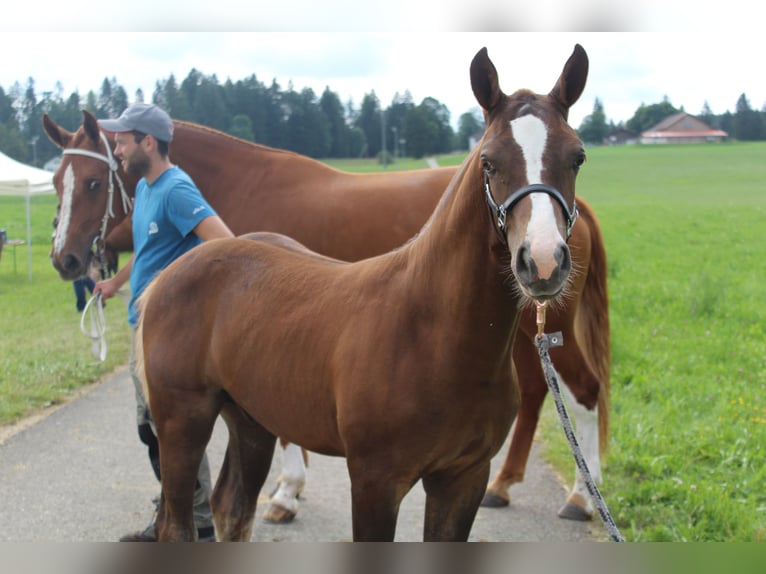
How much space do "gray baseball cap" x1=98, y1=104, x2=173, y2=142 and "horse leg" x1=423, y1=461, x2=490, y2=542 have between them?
2.21 metres

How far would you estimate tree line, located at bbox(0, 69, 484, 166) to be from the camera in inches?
228

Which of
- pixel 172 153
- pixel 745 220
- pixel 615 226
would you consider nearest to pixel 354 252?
pixel 172 153

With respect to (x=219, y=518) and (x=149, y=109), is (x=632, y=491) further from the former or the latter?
(x=149, y=109)

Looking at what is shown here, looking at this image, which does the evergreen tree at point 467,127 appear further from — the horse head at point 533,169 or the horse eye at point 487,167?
the horse eye at point 487,167

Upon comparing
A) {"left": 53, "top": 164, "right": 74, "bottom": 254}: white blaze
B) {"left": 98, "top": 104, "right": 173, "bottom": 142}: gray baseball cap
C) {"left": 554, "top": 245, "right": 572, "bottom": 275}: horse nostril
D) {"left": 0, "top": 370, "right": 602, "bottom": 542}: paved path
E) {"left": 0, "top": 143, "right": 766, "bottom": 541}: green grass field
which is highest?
{"left": 98, "top": 104, "right": 173, "bottom": 142}: gray baseball cap

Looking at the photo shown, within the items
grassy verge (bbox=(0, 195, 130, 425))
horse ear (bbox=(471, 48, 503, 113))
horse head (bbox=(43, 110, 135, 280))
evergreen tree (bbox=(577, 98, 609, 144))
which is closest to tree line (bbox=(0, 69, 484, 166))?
grassy verge (bbox=(0, 195, 130, 425))

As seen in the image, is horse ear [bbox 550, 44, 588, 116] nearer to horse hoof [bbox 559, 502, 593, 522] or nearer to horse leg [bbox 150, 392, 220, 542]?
horse leg [bbox 150, 392, 220, 542]

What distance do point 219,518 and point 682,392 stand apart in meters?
4.15

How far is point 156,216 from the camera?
368 centimetres

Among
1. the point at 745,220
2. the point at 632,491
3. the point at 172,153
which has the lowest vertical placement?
the point at 632,491

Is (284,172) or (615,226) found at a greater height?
(284,172)

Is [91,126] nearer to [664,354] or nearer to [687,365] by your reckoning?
[687,365]

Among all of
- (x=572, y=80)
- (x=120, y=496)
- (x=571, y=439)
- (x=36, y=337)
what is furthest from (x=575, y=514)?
(x=36, y=337)

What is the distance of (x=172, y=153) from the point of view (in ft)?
17.8
